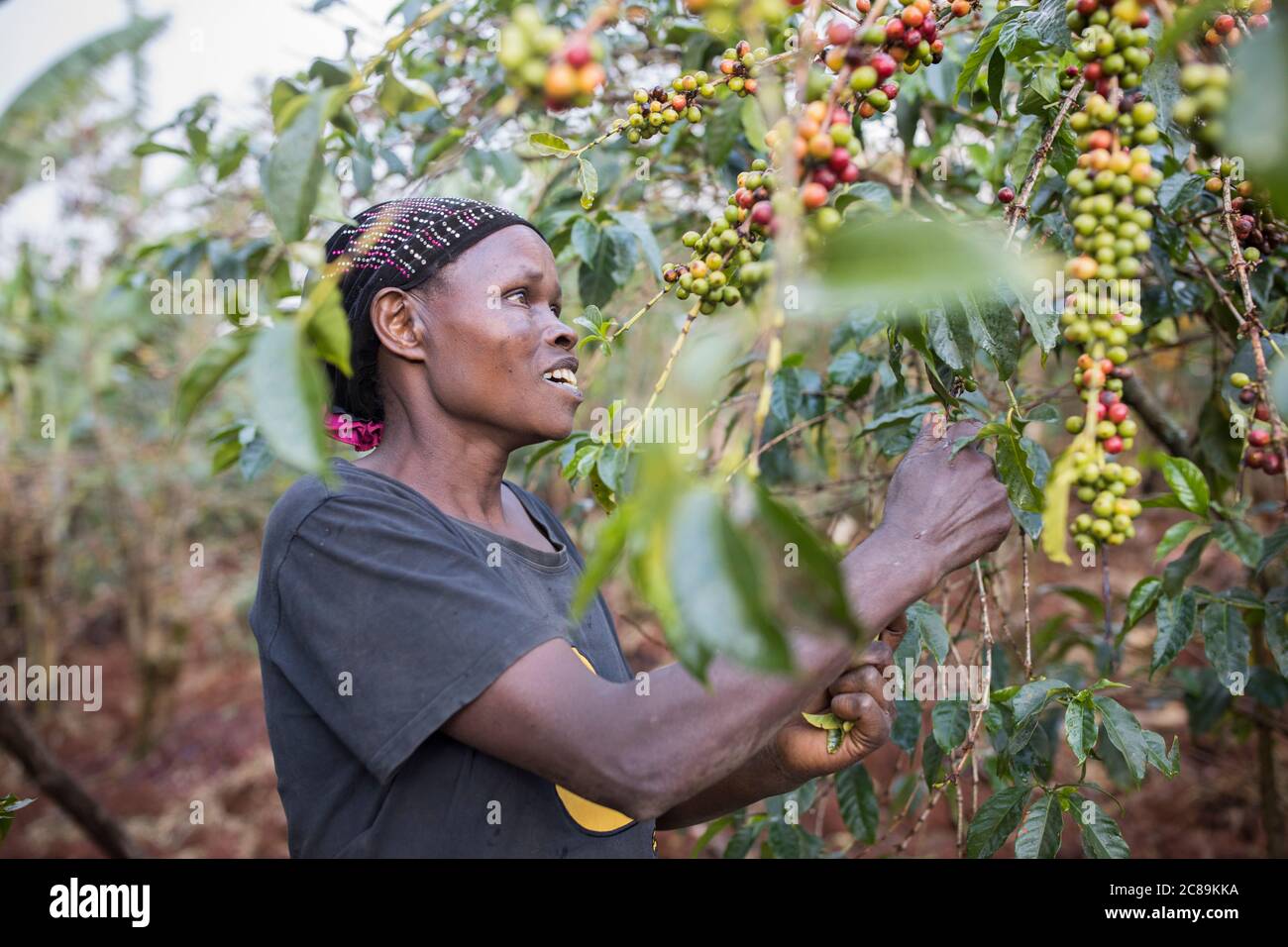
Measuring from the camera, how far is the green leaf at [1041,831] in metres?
1.35

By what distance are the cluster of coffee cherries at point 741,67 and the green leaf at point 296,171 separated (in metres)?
0.56

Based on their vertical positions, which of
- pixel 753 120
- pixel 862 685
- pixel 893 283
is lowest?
pixel 862 685

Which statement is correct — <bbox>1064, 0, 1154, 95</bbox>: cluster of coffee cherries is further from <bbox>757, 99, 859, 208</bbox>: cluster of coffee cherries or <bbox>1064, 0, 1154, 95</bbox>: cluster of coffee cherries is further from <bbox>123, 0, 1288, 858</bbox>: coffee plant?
<bbox>757, 99, 859, 208</bbox>: cluster of coffee cherries

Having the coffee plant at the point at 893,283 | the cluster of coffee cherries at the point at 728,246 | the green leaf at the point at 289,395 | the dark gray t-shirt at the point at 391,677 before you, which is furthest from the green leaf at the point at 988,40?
Result: the green leaf at the point at 289,395

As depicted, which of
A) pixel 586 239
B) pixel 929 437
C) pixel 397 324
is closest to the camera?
pixel 929 437

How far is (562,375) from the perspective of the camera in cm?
149

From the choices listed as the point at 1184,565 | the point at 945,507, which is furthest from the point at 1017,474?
the point at 1184,565

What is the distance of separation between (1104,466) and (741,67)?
67 centimetres

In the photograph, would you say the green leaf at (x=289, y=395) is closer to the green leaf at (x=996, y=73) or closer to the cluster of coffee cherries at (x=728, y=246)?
the cluster of coffee cherries at (x=728, y=246)

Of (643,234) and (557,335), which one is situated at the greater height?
(643,234)

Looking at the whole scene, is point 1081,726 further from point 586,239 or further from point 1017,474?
point 586,239
